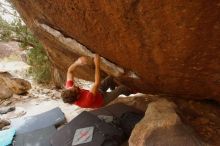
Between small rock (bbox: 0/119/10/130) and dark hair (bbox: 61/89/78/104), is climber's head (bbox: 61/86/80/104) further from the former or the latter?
small rock (bbox: 0/119/10/130)

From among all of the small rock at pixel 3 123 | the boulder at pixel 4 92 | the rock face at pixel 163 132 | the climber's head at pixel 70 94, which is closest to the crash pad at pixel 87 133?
the climber's head at pixel 70 94

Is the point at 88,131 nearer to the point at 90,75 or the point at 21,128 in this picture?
the point at 90,75

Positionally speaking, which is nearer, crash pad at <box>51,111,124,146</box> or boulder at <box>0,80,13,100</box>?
crash pad at <box>51,111,124,146</box>

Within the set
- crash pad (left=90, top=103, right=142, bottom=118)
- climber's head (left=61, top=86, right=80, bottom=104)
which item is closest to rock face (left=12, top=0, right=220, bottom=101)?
climber's head (left=61, top=86, right=80, bottom=104)

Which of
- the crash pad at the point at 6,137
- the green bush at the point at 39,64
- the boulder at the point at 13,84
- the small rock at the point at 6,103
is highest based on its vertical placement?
the green bush at the point at 39,64

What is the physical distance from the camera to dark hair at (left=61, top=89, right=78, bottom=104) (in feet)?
13.0

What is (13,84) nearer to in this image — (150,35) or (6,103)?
(6,103)

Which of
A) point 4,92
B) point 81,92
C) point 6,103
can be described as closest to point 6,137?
point 81,92

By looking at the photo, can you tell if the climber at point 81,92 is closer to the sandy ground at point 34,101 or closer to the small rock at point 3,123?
the sandy ground at point 34,101

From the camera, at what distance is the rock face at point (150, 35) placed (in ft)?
7.59

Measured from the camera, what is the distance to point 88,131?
16.0 ft

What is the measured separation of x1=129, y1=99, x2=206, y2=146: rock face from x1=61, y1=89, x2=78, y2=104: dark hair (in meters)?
1.02

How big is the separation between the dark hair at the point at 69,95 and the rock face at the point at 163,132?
1017mm

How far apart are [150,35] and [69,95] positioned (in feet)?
5.70
